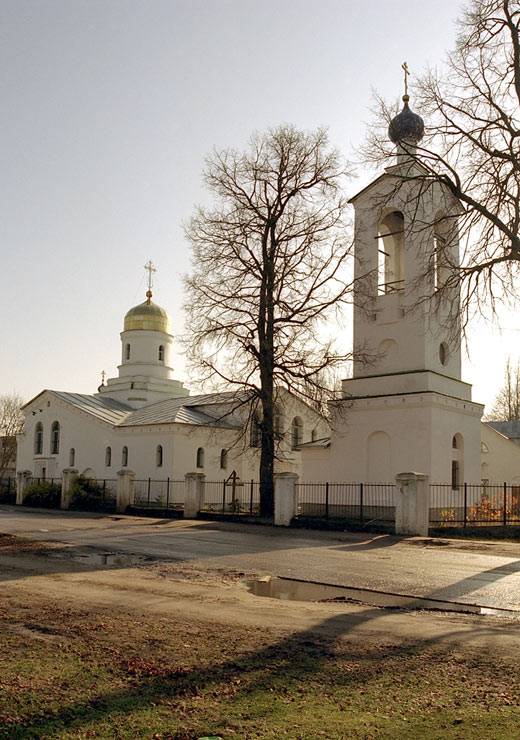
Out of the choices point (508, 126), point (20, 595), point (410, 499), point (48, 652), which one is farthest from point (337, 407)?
point (48, 652)

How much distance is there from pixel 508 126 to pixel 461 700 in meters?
15.4

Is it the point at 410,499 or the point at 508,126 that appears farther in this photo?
the point at 410,499

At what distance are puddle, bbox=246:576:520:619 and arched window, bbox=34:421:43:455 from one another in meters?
36.6

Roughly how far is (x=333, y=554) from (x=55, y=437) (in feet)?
106

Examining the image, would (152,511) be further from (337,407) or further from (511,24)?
(511,24)

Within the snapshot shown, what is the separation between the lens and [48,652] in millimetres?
6078

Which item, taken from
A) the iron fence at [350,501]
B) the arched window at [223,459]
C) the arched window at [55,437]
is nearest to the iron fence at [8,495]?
the arched window at [55,437]

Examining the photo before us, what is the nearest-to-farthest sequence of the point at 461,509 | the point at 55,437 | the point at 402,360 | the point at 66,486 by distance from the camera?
the point at 461,509 < the point at 402,360 < the point at 66,486 < the point at 55,437

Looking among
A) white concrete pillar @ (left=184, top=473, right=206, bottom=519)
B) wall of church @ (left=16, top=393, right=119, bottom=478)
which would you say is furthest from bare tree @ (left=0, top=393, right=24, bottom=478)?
white concrete pillar @ (left=184, top=473, right=206, bottom=519)

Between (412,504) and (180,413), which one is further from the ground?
(180,413)

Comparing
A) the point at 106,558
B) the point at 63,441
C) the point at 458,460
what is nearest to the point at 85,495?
the point at 63,441

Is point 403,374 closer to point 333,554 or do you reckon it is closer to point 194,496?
point 194,496

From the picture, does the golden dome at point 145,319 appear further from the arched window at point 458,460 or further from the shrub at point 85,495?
the arched window at point 458,460

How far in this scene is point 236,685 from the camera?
210 inches
